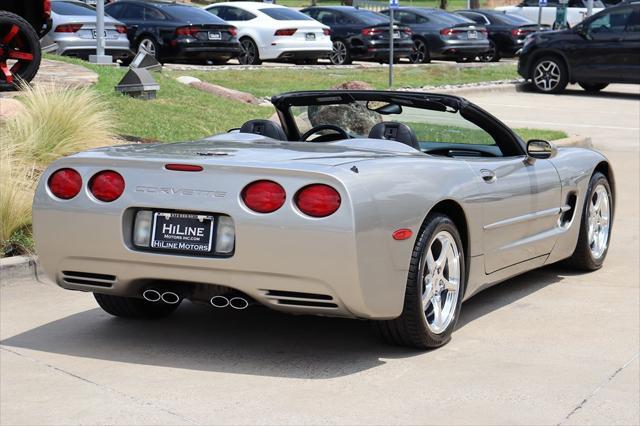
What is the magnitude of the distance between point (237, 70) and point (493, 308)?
53.9 ft

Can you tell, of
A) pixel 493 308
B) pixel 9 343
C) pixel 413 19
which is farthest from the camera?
pixel 413 19

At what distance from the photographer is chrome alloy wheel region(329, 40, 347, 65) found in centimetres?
2995

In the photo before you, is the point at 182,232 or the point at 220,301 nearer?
the point at 182,232

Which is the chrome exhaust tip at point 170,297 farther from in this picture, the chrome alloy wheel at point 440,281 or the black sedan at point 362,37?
the black sedan at point 362,37

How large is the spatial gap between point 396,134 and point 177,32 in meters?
18.0

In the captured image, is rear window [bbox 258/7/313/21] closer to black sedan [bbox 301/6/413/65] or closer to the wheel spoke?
black sedan [bbox 301/6/413/65]

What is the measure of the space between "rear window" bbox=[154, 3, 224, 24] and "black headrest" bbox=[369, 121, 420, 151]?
1807 cm

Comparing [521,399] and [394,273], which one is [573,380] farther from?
[394,273]

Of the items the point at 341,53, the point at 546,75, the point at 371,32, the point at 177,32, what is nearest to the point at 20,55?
the point at 177,32

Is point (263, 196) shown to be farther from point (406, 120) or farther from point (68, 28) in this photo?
point (68, 28)

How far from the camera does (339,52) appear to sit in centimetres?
3003

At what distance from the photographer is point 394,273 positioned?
5816 mm

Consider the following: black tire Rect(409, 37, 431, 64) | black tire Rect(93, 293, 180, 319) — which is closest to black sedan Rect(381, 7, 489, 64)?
black tire Rect(409, 37, 431, 64)

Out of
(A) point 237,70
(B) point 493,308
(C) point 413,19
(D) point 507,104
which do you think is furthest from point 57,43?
(B) point 493,308
